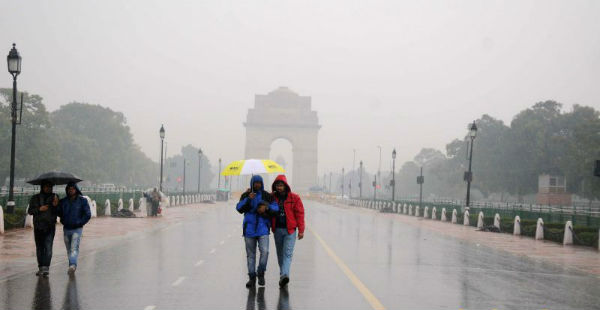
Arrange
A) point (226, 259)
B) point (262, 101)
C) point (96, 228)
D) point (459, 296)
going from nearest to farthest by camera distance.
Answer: point (459, 296), point (226, 259), point (96, 228), point (262, 101)

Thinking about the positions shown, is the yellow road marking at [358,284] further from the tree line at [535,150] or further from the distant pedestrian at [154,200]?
the tree line at [535,150]

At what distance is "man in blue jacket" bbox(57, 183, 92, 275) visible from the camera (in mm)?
13023

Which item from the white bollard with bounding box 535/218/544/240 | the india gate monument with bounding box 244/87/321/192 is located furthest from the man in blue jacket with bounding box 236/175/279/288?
the india gate monument with bounding box 244/87/321/192

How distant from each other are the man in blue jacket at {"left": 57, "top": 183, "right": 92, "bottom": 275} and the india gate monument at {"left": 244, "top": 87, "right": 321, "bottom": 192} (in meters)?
128

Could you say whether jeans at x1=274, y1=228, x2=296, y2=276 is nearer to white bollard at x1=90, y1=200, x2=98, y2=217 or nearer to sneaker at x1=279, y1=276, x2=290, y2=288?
sneaker at x1=279, y1=276, x2=290, y2=288

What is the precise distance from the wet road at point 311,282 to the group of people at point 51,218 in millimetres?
369

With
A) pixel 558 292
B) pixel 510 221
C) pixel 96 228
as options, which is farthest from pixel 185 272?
pixel 510 221

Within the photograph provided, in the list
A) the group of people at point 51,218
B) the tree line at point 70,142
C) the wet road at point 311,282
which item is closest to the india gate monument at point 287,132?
the tree line at point 70,142

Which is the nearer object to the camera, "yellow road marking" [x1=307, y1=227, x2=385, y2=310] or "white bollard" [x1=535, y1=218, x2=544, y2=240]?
"yellow road marking" [x1=307, y1=227, x2=385, y2=310]

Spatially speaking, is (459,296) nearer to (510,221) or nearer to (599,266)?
(599,266)

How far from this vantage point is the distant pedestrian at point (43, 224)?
12.8m

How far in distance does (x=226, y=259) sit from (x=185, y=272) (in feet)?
9.21

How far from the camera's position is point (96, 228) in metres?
Result: 26.8

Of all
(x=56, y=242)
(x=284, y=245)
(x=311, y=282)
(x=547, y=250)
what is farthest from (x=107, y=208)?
(x=284, y=245)
